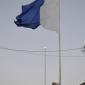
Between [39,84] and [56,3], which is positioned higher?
[56,3]

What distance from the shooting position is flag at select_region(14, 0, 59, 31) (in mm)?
5996

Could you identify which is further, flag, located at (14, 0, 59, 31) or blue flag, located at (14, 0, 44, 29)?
blue flag, located at (14, 0, 44, 29)

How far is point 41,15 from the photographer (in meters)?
6.20

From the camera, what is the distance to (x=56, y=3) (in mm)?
A: 6113

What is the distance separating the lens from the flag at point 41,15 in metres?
6.00

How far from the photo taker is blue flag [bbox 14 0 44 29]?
6207 millimetres

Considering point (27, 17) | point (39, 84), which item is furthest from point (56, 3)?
point (39, 84)

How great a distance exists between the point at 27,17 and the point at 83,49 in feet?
30.5

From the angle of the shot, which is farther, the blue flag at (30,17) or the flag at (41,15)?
the blue flag at (30,17)

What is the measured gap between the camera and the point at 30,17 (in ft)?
20.4

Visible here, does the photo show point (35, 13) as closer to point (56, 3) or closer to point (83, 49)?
point (56, 3)

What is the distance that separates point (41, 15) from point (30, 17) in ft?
0.71

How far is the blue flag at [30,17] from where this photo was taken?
621 cm

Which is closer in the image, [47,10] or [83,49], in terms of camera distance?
[47,10]
